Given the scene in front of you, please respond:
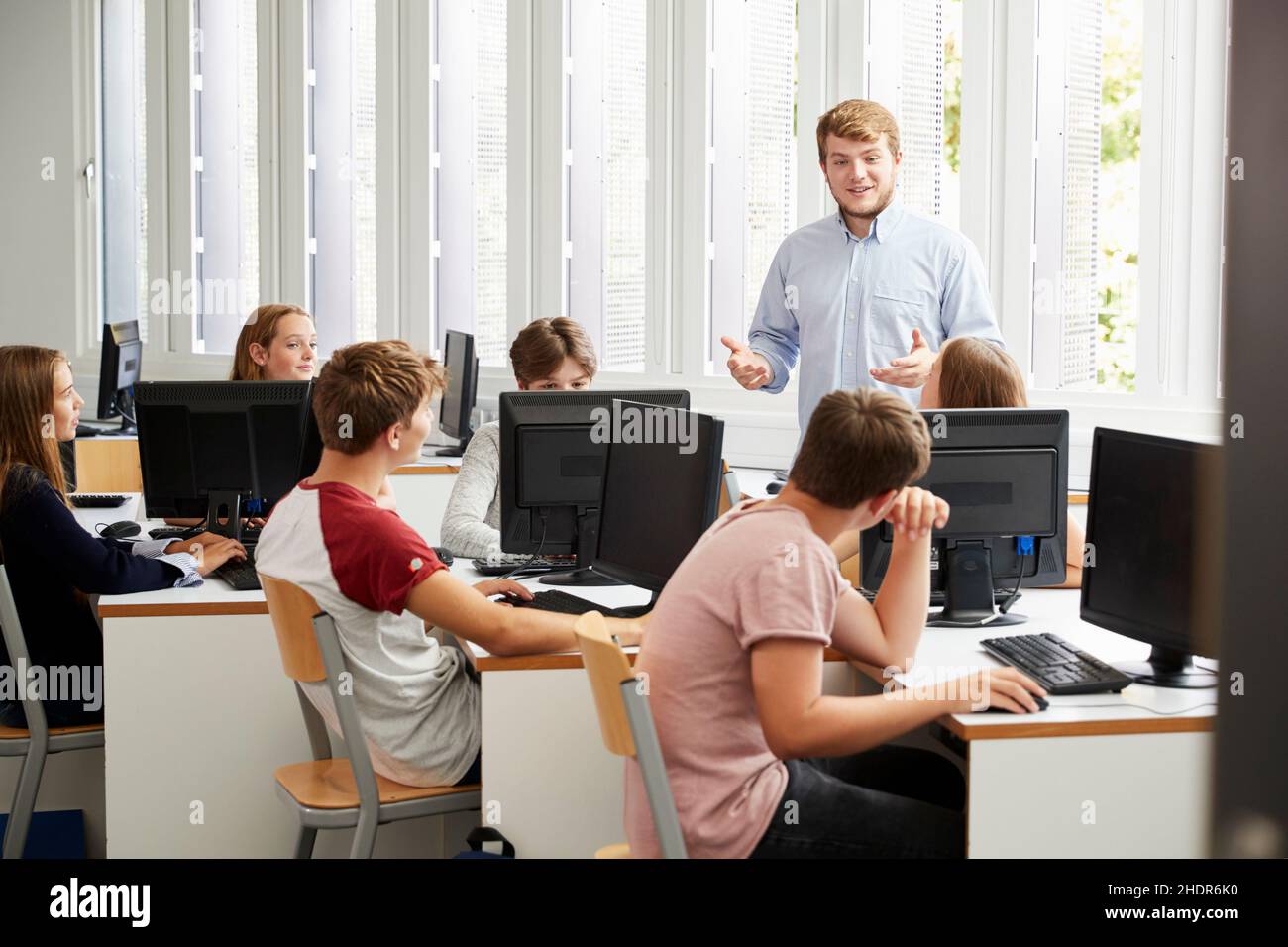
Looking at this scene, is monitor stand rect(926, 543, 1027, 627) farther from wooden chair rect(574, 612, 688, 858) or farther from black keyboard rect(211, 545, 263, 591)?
black keyboard rect(211, 545, 263, 591)

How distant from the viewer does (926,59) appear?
470 centimetres

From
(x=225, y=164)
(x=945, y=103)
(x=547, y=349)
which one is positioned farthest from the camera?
(x=225, y=164)

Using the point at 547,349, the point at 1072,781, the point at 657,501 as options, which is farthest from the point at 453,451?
the point at 1072,781

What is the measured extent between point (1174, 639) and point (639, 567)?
103cm

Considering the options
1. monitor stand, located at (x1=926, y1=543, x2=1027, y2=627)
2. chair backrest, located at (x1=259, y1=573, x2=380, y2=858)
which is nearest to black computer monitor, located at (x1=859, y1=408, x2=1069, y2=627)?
monitor stand, located at (x1=926, y1=543, x2=1027, y2=627)

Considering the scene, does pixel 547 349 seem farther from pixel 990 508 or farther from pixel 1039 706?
pixel 1039 706

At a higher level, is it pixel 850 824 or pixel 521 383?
pixel 521 383

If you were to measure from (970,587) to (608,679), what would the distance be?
1.09 meters

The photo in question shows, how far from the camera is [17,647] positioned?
2875 millimetres

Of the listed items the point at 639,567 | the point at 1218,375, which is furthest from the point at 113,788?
the point at 1218,375

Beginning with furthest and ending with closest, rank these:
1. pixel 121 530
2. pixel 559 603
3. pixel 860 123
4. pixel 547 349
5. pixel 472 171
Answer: pixel 472 171, pixel 121 530, pixel 860 123, pixel 547 349, pixel 559 603

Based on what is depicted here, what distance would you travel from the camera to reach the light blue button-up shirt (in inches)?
148
